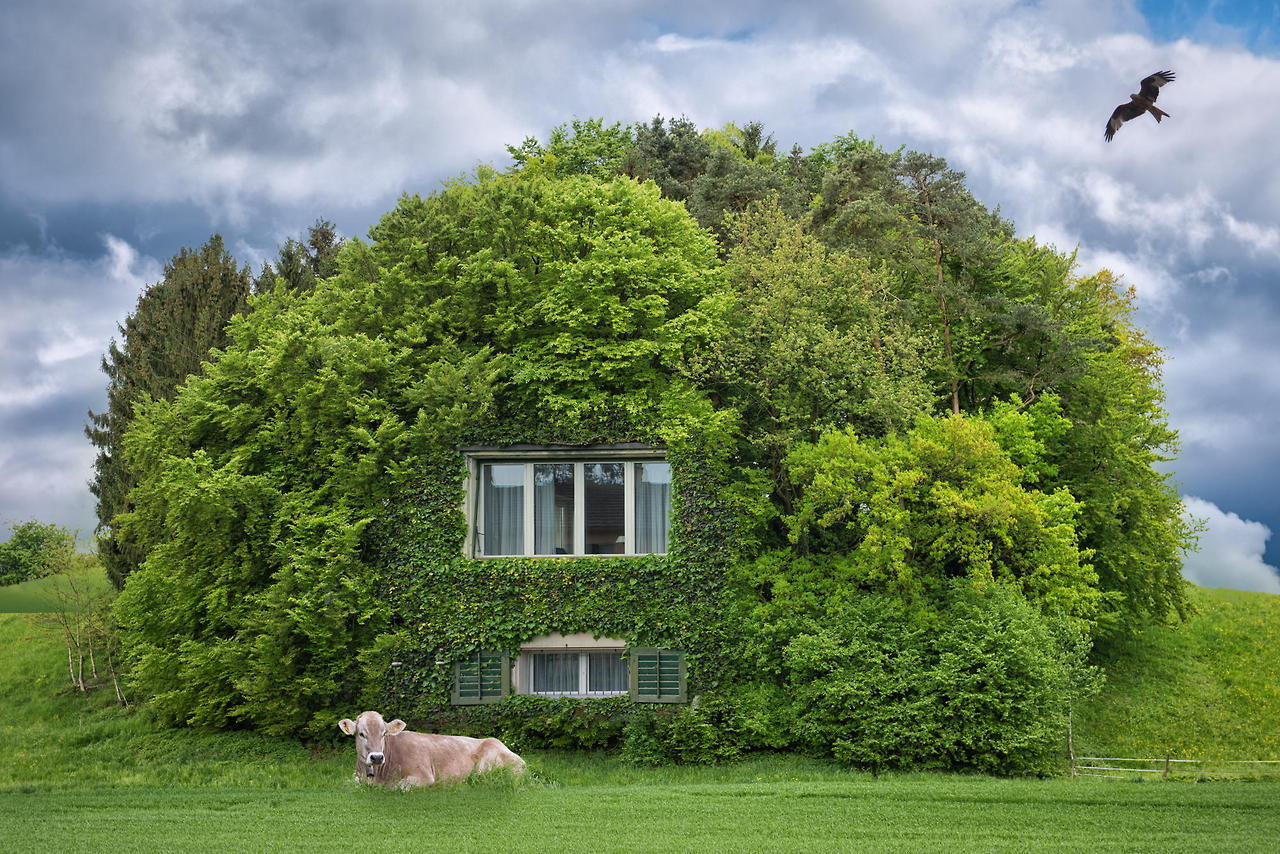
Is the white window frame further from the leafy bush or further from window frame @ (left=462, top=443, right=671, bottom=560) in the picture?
the leafy bush

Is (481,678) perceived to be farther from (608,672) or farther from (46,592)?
(46,592)

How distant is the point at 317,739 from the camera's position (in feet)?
75.8

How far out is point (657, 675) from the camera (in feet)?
75.5

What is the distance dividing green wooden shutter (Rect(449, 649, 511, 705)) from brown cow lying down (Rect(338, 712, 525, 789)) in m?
6.03

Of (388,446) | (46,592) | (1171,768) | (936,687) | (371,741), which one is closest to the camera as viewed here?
(371,741)

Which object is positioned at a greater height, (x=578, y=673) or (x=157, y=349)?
(x=157, y=349)

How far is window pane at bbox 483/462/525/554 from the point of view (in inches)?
Result: 952

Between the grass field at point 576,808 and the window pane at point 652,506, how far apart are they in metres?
4.73

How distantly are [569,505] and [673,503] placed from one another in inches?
95.4

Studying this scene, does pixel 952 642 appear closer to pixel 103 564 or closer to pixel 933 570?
pixel 933 570

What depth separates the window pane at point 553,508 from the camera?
2409 centimetres

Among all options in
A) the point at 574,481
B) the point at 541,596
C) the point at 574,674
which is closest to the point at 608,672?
the point at 574,674

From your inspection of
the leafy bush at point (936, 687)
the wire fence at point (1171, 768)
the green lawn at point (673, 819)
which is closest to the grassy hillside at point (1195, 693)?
the wire fence at point (1171, 768)

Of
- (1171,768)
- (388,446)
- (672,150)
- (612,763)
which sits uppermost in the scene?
(672,150)
